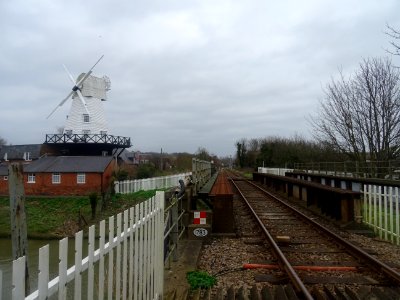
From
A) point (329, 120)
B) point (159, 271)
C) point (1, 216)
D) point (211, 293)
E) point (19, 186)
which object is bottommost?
point (1, 216)

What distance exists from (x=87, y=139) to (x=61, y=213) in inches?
661

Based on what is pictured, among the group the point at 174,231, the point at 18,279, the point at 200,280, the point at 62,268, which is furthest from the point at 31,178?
the point at 18,279

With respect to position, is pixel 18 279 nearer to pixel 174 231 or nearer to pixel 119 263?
pixel 119 263

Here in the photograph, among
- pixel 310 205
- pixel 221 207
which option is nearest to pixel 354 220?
pixel 221 207

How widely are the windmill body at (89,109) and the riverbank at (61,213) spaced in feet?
53.0

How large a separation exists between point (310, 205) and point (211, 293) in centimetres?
1228

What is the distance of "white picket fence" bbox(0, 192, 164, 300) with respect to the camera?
6.99 feet

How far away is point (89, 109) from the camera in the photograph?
5641cm

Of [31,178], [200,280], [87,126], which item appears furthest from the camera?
[87,126]

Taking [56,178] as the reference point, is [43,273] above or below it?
above

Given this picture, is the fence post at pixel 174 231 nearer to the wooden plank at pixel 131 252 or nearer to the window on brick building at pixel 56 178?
the wooden plank at pixel 131 252

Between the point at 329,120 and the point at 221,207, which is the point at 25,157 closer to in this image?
the point at 329,120

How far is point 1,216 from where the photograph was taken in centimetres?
3300

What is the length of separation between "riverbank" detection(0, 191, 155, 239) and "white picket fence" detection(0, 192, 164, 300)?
2100 cm
